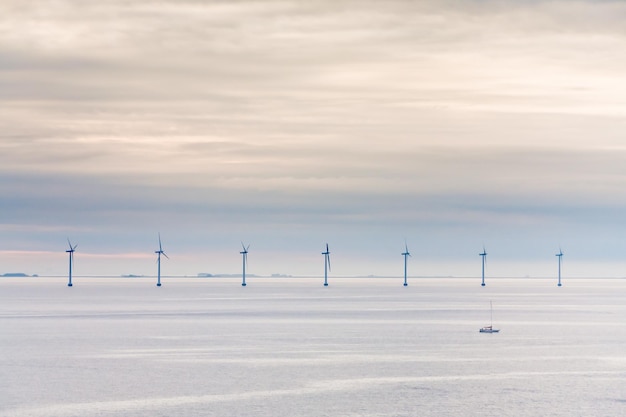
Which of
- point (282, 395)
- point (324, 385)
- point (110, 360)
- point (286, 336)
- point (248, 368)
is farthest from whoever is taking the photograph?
point (286, 336)

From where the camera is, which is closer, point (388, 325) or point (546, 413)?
point (546, 413)

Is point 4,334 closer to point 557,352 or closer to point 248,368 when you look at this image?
point 248,368

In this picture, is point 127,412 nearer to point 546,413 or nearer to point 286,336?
point 546,413

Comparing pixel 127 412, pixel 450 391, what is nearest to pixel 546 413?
pixel 450 391

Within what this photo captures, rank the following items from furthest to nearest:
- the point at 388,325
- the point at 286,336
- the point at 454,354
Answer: the point at 388,325, the point at 286,336, the point at 454,354

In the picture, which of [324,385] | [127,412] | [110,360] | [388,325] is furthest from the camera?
[388,325]

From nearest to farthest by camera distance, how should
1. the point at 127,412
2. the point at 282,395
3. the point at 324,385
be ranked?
the point at 127,412, the point at 282,395, the point at 324,385

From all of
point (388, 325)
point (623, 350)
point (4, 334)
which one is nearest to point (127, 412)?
point (623, 350)

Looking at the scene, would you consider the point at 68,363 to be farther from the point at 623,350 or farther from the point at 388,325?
A: the point at 388,325

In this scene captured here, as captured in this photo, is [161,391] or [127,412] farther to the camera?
[161,391]
